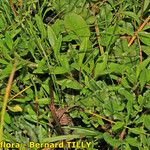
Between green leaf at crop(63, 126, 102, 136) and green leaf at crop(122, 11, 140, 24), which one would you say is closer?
green leaf at crop(63, 126, 102, 136)

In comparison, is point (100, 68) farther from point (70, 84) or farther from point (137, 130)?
point (137, 130)

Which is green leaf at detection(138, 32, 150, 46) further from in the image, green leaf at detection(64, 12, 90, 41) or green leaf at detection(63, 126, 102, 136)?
green leaf at detection(63, 126, 102, 136)

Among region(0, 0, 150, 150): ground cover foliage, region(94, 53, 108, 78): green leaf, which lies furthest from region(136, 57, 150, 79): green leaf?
region(94, 53, 108, 78): green leaf

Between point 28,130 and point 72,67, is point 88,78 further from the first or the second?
point 28,130

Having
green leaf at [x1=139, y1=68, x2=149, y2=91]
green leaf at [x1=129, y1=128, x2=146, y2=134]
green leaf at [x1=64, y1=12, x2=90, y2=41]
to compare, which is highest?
green leaf at [x1=64, y1=12, x2=90, y2=41]

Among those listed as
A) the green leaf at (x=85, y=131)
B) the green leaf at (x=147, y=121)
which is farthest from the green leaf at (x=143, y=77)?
the green leaf at (x=85, y=131)

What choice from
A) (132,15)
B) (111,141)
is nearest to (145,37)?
(132,15)

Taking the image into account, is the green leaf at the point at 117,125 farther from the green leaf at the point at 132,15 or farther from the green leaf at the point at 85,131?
the green leaf at the point at 132,15
